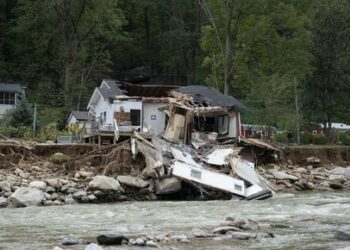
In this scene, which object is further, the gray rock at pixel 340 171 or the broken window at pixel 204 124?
the broken window at pixel 204 124

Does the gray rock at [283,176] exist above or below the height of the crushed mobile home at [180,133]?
below

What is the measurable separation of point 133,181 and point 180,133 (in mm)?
9236

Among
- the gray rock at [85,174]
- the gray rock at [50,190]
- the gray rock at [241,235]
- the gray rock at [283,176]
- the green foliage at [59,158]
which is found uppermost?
the green foliage at [59,158]

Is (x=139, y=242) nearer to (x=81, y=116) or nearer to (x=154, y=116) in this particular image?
(x=154, y=116)

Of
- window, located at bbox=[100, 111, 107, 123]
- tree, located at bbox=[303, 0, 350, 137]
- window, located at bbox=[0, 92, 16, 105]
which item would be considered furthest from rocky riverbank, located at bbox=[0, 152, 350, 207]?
window, located at bbox=[0, 92, 16, 105]

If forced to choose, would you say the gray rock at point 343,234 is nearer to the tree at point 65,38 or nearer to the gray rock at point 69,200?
the gray rock at point 69,200

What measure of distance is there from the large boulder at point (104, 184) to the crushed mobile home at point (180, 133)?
77.8 inches

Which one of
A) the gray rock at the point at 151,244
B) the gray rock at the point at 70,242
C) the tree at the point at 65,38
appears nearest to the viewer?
the gray rock at the point at 151,244

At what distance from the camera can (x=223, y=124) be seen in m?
44.4

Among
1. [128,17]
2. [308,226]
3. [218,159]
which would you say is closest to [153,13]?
[128,17]

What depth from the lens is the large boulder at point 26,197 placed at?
2739 centimetres

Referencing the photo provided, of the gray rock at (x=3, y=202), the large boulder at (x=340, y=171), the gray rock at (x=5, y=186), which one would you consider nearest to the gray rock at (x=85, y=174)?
the gray rock at (x=5, y=186)

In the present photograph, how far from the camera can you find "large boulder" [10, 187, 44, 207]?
27391 millimetres

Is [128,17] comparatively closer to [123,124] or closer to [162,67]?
[162,67]
